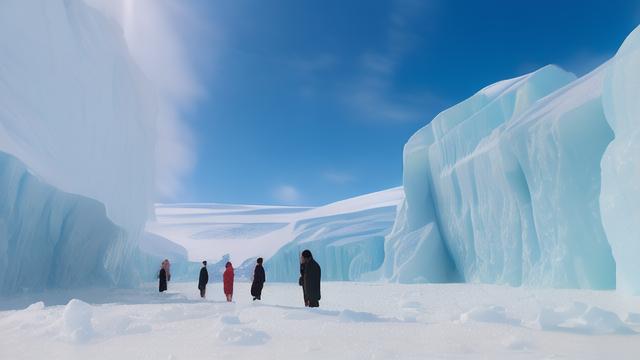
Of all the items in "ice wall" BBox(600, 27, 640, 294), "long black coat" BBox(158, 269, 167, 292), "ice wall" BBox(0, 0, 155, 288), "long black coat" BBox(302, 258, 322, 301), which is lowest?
"long black coat" BBox(302, 258, 322, 301)

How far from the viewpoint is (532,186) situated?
52.8 ft

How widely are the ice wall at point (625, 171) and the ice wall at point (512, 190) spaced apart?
228cm

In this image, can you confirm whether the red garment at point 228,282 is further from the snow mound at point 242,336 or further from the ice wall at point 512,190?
the ice wall at point 512,190

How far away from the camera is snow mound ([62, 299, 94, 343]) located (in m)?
5.25

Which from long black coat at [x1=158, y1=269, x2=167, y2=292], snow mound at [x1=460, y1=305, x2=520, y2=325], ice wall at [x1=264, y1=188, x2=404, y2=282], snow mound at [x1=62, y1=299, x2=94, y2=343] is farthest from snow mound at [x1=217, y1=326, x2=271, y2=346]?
ice wall at [x1=264, y1=188, x2=404, y2=282]

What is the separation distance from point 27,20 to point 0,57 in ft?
7.36

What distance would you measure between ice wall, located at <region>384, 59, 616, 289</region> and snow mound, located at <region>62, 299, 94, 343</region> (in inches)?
488

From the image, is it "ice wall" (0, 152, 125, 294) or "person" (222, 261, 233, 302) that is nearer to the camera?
"person" (222, 261, 233, 302)

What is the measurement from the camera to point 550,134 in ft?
48.5

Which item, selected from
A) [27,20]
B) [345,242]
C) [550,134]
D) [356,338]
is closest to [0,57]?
[27,20]

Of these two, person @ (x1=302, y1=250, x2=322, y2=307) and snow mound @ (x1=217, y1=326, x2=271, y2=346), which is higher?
person @ (x1=302, y1=250, x2=322, y2=307)

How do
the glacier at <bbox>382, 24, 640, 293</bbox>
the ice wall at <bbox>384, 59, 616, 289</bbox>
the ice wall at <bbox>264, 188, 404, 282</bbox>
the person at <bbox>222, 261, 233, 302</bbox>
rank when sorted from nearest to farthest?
1. the glacier at <bbox>382, 24, 640, 293</bbox>
2. the person at <bbox>222, 261, 233, 302</bbox>
3. the ice wall at <bbox>384, 59, 616, 289</bbox>
4. the ice wall at <bbox>264, 188, 404, 282</bbox>

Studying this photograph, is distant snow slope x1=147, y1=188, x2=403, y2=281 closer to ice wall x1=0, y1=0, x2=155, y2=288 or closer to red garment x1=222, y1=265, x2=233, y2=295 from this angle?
ice wall x1=0, y1=0, x2=155, y2=288

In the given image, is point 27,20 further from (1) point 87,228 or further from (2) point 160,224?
(2) point 160,224
